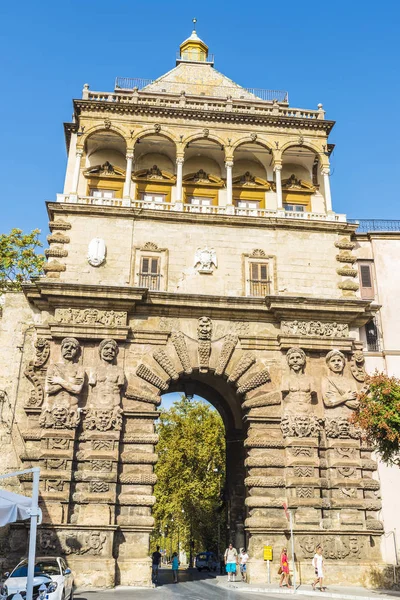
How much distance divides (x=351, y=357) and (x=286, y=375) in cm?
285

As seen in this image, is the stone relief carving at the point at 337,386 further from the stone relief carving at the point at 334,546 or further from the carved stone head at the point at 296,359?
the stone relief carving at the point at 334,546

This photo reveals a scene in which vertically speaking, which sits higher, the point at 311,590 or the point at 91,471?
the point at 91,471

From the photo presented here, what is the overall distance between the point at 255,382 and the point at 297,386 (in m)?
1.55

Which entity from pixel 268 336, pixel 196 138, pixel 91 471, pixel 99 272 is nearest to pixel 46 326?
pixel 99 272

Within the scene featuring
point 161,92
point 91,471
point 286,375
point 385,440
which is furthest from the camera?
point 161,92

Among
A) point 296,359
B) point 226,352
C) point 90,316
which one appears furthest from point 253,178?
point 90,316

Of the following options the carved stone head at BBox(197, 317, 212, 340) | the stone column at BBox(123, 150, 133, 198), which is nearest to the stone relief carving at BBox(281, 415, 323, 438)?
the carved stone head at BBox(197, 317, 212, 340)

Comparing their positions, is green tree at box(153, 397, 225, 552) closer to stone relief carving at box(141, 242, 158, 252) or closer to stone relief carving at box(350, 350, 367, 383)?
stone relief carving at box(350, 350, 367, 383)

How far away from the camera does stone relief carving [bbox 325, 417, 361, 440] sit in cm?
2095

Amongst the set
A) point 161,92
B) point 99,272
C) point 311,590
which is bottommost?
point 311,590

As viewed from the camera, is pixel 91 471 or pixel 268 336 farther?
pixel 268 336

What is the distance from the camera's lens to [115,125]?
25188 mm

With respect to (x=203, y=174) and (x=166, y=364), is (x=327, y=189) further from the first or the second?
(x=166, y=364)

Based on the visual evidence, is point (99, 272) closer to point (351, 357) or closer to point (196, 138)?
point (196, 138)
